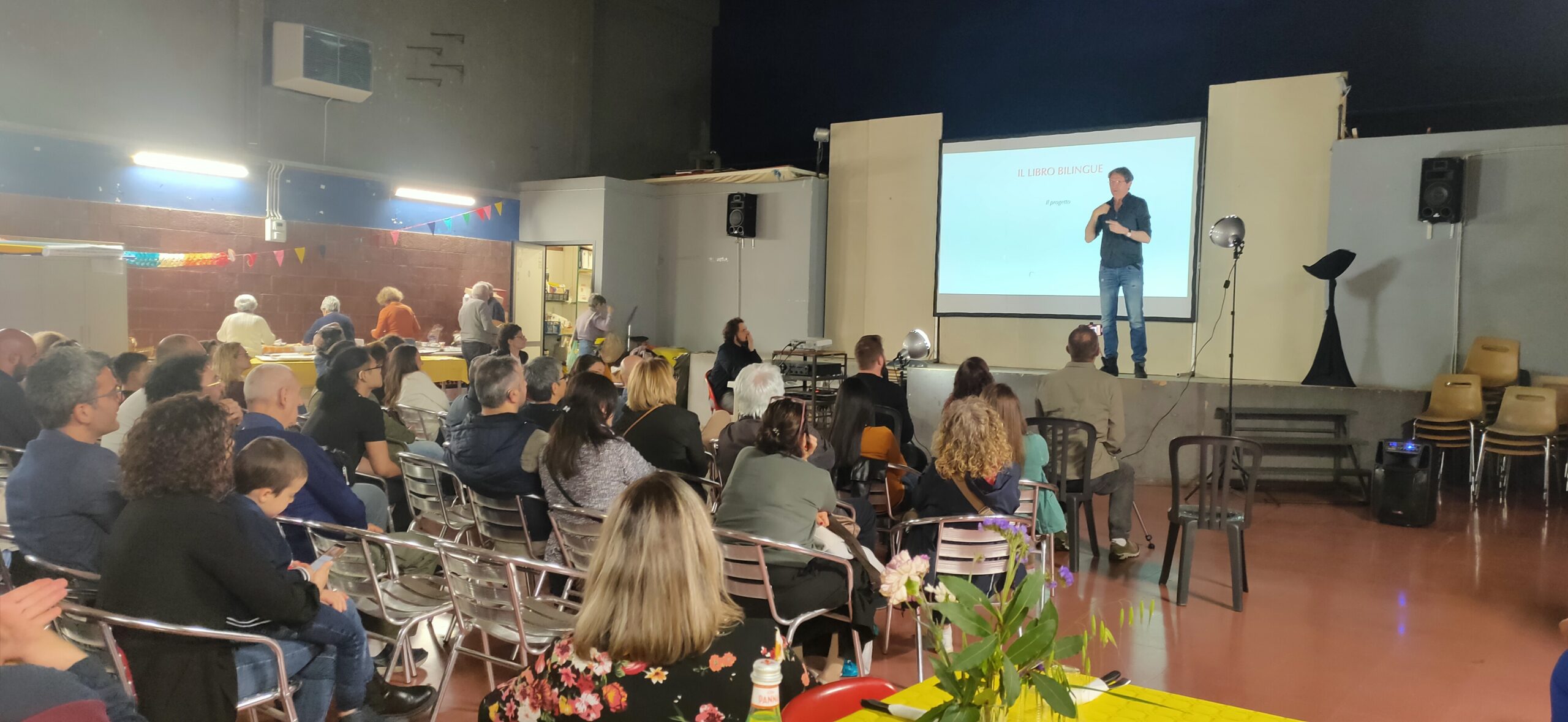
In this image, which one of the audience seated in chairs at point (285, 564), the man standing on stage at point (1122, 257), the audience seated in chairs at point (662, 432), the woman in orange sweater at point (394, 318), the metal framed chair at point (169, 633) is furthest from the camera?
the woman in orange sweater at point (394, 318)

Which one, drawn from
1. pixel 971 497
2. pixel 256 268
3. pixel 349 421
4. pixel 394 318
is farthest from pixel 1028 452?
pixel 256 268

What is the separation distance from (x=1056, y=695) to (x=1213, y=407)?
739 centimetres

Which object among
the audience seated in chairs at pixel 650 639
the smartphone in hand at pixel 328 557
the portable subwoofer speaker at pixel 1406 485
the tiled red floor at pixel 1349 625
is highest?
the audience seated in chairs at pixel 650 639

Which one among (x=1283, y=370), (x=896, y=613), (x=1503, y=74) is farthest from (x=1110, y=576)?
(x=1503, y=74)

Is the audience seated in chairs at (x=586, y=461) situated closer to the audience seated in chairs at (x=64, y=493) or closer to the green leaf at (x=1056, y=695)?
the audience seated in chairs at (x=64, y=493)

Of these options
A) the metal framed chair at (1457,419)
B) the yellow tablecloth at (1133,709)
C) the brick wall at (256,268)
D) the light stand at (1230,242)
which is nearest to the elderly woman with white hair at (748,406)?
the yellow tablecloth at (1133,709)

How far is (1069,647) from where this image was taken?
1.41m

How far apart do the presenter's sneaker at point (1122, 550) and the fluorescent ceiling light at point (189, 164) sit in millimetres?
8225

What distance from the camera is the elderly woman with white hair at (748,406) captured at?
13.9ft

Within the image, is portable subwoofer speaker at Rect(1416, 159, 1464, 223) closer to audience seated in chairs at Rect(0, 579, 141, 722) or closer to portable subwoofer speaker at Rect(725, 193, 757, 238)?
portable subwoofer speaker at Rect(725, 193, 757, 238)

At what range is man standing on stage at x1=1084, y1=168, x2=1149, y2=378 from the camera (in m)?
8.74

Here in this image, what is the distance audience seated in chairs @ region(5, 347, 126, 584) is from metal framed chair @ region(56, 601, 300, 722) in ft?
1.06

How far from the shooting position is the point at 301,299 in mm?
9828

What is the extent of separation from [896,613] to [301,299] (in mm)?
7665
